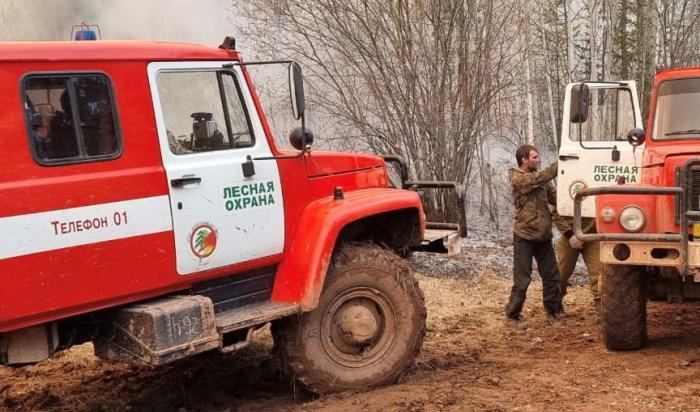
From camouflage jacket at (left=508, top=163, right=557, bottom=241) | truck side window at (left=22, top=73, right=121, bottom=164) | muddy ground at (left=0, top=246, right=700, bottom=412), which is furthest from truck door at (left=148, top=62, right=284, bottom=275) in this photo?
camouflage jacket at (left=508, top=163, right=557, bottom=241)

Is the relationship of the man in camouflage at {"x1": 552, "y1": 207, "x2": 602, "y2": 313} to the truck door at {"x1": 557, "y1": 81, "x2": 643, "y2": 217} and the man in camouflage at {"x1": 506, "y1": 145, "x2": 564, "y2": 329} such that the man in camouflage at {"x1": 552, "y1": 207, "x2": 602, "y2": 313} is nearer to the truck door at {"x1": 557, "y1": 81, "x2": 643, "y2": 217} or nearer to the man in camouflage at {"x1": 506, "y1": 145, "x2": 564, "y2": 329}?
the truck door at {"x1": 557, "y1": 81, "x2": 643, "y2": 217}

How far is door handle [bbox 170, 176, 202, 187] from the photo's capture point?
13.4ft

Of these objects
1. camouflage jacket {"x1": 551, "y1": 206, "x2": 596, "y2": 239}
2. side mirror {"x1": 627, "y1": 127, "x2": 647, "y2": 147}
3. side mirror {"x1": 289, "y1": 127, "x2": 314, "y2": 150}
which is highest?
side mirror {"x1": 289, "y1": 127, "x2": 314, "y2": 150}

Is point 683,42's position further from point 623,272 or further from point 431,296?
point 623,272

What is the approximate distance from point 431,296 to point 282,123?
4.12 meters

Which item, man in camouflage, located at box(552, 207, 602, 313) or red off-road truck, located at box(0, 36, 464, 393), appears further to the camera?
man in camouflage, located at box(552, 207, 602, 313)

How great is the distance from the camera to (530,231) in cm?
658

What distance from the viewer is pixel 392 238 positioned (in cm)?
539

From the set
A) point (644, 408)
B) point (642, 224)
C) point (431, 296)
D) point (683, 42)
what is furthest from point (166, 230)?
point (683, 42)

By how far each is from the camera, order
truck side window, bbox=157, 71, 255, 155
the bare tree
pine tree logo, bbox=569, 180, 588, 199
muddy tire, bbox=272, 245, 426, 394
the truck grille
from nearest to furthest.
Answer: truck side window, bbox=157, 71, 255, 155 < muddy tire, bbox=272, 245, 426, 394 < the truck grille < pine tree logo, bbox=569, 180, 588, 199 < the bare tree

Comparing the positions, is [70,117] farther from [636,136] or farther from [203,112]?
[636,136]

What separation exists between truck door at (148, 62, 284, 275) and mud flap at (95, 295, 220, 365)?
0.75 ft

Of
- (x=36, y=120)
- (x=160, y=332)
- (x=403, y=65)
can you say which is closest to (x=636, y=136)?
(x=160, y=332)

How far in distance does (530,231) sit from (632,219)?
1.45 m
